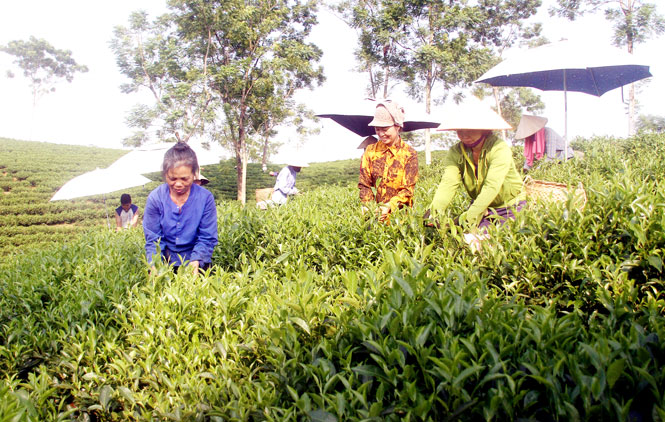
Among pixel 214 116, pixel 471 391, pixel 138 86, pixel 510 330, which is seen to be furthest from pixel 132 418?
pixel 138 86

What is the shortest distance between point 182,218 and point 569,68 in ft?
20.2

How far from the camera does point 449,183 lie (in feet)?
11.8

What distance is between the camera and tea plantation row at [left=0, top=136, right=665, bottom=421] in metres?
1.38

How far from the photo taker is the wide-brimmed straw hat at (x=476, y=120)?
11.0 feet

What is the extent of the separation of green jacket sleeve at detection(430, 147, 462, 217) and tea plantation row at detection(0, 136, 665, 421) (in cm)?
18

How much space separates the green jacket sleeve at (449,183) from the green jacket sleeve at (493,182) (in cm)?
28

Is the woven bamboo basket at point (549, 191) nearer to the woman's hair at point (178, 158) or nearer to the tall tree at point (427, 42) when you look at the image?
the woman's hair at point (178, 158)

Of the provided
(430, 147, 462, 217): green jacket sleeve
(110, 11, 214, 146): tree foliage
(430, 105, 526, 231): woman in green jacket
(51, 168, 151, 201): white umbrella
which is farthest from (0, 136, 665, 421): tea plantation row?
(110, 11, 214, 146): tree foliage

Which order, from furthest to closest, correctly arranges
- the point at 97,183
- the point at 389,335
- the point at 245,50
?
1. the point at 245,50
2. the point at 97,183
3. the point at 389,335

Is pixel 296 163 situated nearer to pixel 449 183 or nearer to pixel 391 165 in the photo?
pixel 391 165

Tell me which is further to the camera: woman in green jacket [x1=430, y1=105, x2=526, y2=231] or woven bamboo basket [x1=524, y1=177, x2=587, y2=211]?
woman in green jacket [x1=430, y1=105, x2=526, y2=231]

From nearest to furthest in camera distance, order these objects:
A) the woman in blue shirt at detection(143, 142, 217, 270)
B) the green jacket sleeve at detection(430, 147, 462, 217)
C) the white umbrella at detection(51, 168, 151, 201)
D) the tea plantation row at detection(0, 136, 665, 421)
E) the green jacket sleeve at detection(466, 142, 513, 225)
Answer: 1. the tea plantation row at detection(0, 136, 665, 421)
2. the green jacket sleeve at detection(466, 142, 513, 225)
3. the woman in blue shirt at detection(143, 142, 217, 270)
4. the green jacket sleeve at detection(430, 147, 462, 217)
5. the white umbrella at detection(51, 168, 151, 201)

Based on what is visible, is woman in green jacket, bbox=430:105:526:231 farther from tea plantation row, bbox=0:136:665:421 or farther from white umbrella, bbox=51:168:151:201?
white umbrella, bbox=51:168:151:201

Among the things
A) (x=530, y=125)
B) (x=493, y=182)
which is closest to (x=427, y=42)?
(x=530, y=125)
